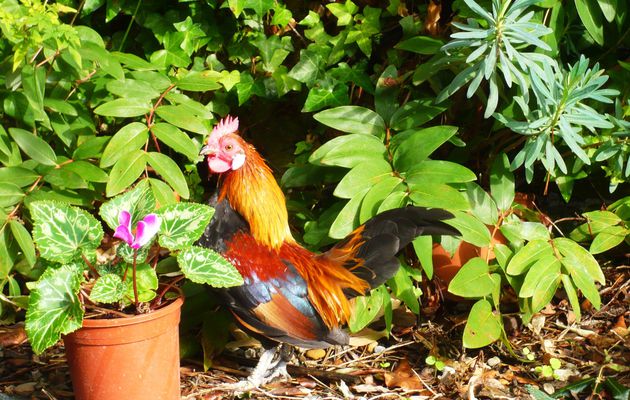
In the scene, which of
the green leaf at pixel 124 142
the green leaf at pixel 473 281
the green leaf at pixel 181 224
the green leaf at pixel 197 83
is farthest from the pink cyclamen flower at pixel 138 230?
the green leaf at pixel 473 281

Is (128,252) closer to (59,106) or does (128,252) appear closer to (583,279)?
(59,106)

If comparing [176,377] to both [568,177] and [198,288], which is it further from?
[568,177]

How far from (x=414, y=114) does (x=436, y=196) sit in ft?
1.57

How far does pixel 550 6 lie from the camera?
3.33 metres

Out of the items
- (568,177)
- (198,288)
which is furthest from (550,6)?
(198,288)

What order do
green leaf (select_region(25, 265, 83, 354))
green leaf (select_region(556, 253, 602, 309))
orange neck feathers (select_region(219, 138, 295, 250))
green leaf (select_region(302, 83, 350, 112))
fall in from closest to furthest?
green leaf (select_region(25, 265, 83, 354)), green leaf (select_region(556, 253, 602, 309)), orange neck feathers (select_region(219, 138, 295, 250)), green leaf (select_region(302, 83, 350, 112))

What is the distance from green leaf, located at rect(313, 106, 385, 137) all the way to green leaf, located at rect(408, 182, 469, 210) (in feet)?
1.25

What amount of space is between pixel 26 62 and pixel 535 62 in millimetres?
2061

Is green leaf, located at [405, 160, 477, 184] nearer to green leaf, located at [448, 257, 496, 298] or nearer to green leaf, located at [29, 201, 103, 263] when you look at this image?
green leaf, located at [448, 257, 496, 298]

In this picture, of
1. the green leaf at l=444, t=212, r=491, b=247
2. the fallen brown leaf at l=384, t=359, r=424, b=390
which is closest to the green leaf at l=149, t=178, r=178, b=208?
the green leaf at l=444, t=212, r=491, b=247

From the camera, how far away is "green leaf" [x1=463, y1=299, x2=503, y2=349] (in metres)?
3.33

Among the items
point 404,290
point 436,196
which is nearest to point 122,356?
point 404,290

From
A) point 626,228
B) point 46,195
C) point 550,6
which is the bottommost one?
point 626,228

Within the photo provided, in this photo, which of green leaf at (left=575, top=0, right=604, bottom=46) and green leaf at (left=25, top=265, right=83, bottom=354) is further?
green leaf at (left=575, top=0, right=604, bottom=46)
